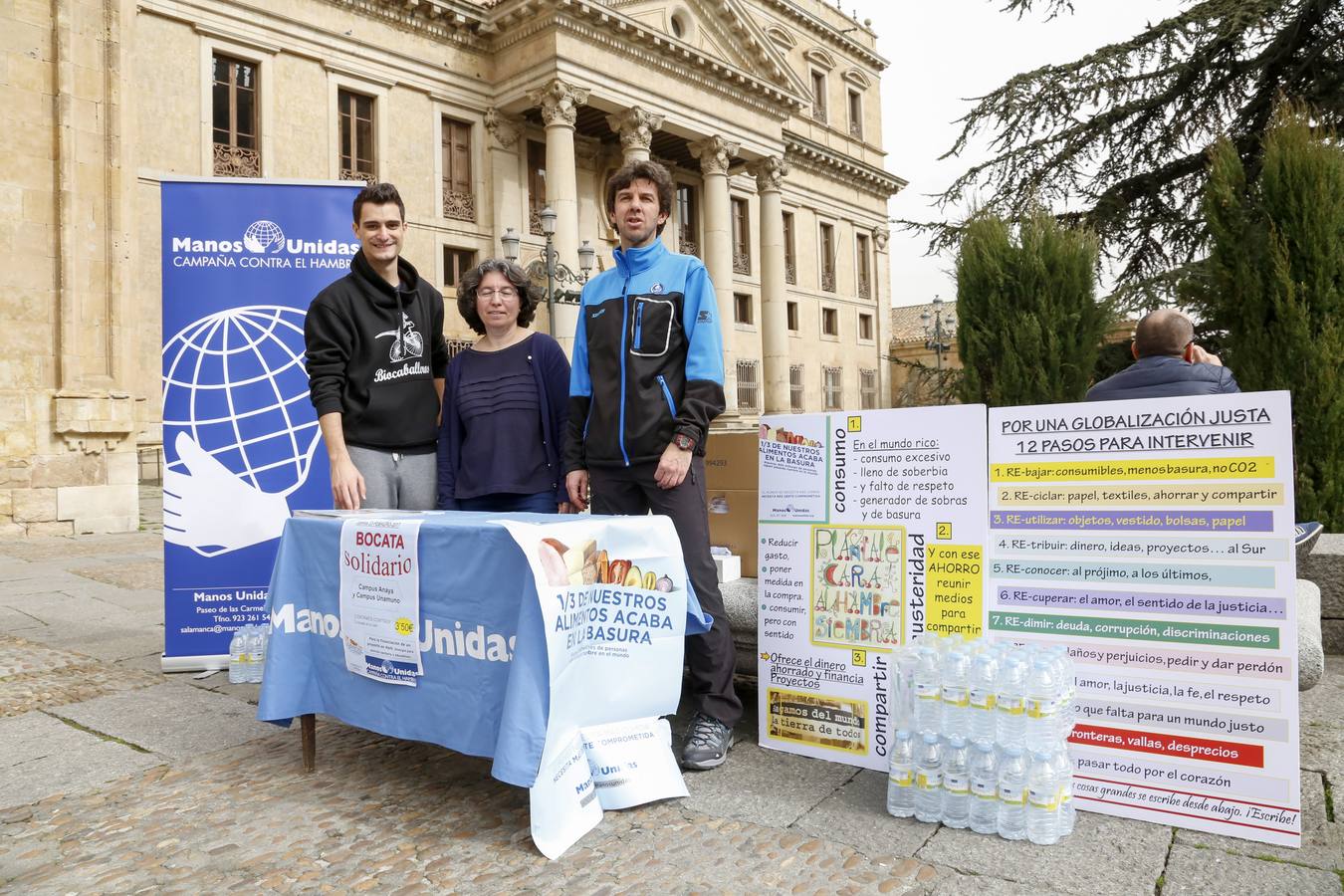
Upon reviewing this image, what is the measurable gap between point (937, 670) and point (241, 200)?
4574mm

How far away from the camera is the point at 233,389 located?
5.08 metres

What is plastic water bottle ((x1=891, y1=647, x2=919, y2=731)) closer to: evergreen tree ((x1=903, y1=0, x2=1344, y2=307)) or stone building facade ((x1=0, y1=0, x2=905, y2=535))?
evergreen tree ((x1=903, y1=0, x2=1344, y2=307))

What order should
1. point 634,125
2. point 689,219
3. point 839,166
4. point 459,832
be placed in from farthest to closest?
point 839,166
point 689,219
point 634,125
point 459,832

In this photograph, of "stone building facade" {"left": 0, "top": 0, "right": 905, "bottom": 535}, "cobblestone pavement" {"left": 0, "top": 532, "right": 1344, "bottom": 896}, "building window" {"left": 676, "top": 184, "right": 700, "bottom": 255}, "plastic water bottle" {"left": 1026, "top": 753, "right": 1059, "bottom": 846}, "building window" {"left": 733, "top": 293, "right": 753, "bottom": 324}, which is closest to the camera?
"cobblestone pavement" {"left": 0, "top": 532, "right": 1344, "bottom": 896}

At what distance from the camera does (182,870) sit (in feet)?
8.30

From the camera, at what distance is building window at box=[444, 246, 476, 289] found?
2314 centimetres

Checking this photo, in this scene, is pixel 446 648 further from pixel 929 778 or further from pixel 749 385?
pixel 749 385

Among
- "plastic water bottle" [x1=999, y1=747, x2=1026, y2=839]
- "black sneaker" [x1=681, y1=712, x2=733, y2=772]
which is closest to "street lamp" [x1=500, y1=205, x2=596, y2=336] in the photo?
"black sneaker" [x1=681, y1=712, x2=733, y2=772]

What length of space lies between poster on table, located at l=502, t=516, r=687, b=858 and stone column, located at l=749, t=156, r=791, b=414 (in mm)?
27997

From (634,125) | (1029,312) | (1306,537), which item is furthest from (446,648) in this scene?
(634,125)

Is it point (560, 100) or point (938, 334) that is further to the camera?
point (560, 100)

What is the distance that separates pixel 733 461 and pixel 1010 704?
1.56m

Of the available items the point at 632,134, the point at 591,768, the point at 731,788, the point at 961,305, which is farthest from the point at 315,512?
the point at 632,134

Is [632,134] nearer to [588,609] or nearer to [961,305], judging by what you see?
[961,305]
